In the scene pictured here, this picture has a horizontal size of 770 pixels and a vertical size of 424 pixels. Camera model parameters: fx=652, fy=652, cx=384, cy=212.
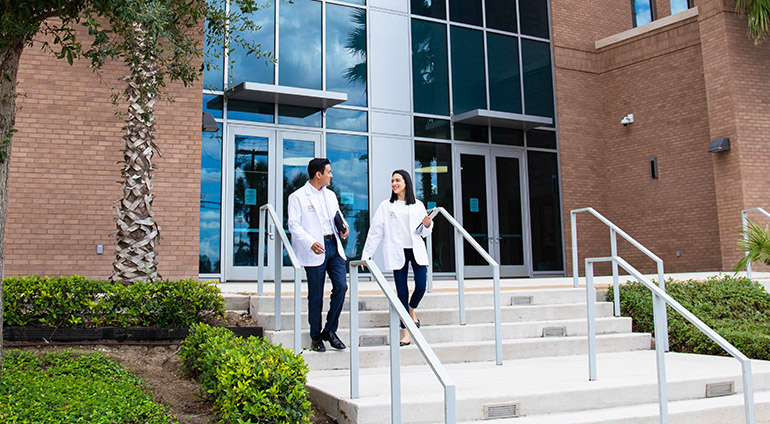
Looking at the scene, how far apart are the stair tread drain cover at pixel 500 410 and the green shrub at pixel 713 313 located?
354 cm

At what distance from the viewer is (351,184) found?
1305cm

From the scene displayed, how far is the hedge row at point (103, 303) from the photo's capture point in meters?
5.80

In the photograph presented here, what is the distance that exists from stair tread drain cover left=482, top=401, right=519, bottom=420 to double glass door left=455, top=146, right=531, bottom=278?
948 cm

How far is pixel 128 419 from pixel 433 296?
12.7 feet

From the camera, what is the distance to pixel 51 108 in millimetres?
8859

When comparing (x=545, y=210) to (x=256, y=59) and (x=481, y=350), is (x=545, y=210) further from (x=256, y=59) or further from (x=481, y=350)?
(x=481, y=350)

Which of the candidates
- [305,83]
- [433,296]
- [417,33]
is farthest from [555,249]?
[433,296]

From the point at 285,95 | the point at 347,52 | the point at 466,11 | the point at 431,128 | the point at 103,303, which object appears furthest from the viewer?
the point at 466,11

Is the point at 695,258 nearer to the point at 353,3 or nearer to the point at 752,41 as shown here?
the point at 752,41

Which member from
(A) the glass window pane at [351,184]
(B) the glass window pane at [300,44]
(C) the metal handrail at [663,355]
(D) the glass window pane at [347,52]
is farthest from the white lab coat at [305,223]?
(D) the glass window pane at [347,52]

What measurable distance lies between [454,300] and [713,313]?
11.4 ft

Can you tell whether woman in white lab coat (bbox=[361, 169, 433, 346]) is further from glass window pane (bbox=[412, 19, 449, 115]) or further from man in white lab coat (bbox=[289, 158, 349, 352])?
glass window pane (bbox=[412, 19, 449, 115])

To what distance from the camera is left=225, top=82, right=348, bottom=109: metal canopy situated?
11.6 metres

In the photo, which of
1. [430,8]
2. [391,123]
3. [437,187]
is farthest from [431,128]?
[430,8]
